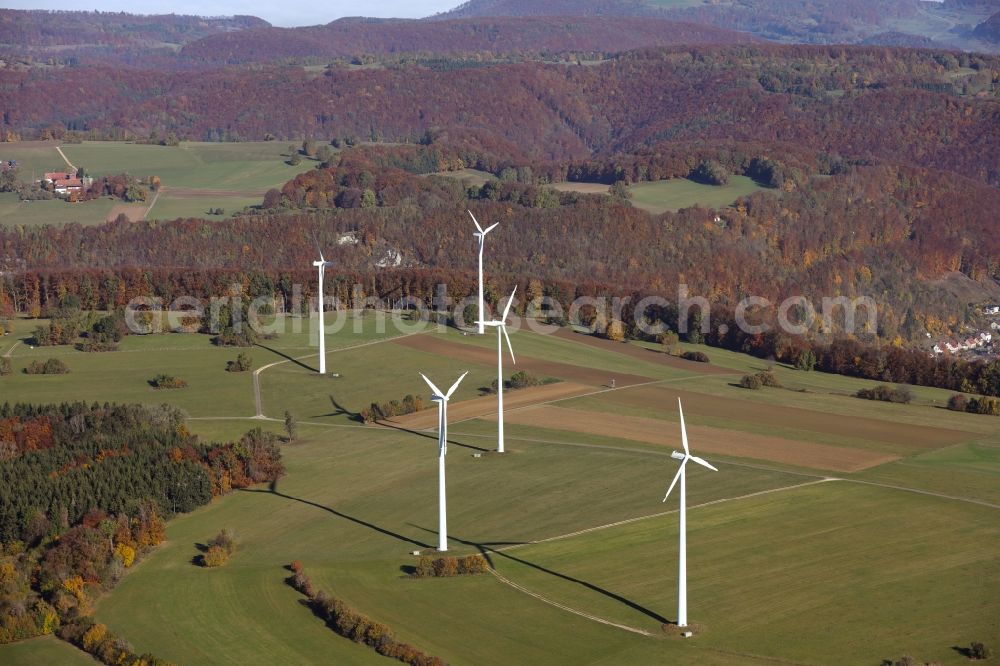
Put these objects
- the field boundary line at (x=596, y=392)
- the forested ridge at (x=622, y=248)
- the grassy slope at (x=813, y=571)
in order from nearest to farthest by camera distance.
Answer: the grassy slope at (x=813, y=571) < the field boundary line at (x=596, y=392) < the forested ridge at (x=622, y=248)

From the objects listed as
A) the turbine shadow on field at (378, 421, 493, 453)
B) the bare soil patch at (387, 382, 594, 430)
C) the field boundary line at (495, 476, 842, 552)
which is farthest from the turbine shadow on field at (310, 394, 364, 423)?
the field boundary line at (495, 476, 842, 552)

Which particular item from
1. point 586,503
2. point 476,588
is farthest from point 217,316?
point 476,588

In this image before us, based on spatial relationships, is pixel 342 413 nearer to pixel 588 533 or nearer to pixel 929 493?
pixel 588 533

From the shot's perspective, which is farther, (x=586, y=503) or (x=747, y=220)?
(x=747, y=220)

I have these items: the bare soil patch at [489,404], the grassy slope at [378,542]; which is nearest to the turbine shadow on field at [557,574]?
the grassy slope at [378,542]

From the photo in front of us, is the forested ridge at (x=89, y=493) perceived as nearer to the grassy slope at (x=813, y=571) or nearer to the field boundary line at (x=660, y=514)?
the grassy slope at (x=813, y=571)

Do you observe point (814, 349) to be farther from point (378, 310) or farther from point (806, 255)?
point (806, 255)

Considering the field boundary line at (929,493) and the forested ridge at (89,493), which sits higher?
the field boundary line at (929,493)
